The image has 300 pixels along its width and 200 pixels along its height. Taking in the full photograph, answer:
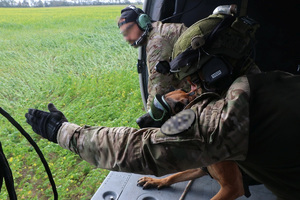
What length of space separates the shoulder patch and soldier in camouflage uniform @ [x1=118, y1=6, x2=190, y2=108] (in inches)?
46.0

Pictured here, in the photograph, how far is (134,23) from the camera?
2.64 metres

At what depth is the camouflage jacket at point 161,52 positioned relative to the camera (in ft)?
7.88

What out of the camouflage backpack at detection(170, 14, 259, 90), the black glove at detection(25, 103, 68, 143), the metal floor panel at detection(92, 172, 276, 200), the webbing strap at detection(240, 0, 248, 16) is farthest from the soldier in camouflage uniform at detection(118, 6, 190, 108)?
the black glove at detection(25, 103, 68, 143)

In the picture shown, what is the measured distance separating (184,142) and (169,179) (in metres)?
1.08

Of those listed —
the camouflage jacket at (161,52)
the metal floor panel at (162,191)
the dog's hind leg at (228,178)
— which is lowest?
the metal floor panel at (162,191)

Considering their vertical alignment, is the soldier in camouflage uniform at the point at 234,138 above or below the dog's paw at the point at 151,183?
above

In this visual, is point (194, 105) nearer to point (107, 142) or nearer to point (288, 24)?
point (107, 142)

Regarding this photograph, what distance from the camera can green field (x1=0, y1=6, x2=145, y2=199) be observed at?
9.07ft

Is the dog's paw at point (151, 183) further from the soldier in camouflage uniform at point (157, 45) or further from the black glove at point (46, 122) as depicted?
the black glove at point (46, 122)

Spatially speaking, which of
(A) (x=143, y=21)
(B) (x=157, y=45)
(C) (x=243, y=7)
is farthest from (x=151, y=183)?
(C) (x=243, y=7)

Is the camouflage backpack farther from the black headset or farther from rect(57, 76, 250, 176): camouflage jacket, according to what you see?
the black headset

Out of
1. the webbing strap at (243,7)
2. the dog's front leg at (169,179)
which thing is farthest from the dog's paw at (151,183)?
the webbing strap at (243,7)

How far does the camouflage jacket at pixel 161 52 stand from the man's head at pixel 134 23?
0.49ft

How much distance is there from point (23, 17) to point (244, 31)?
552 centimetres
